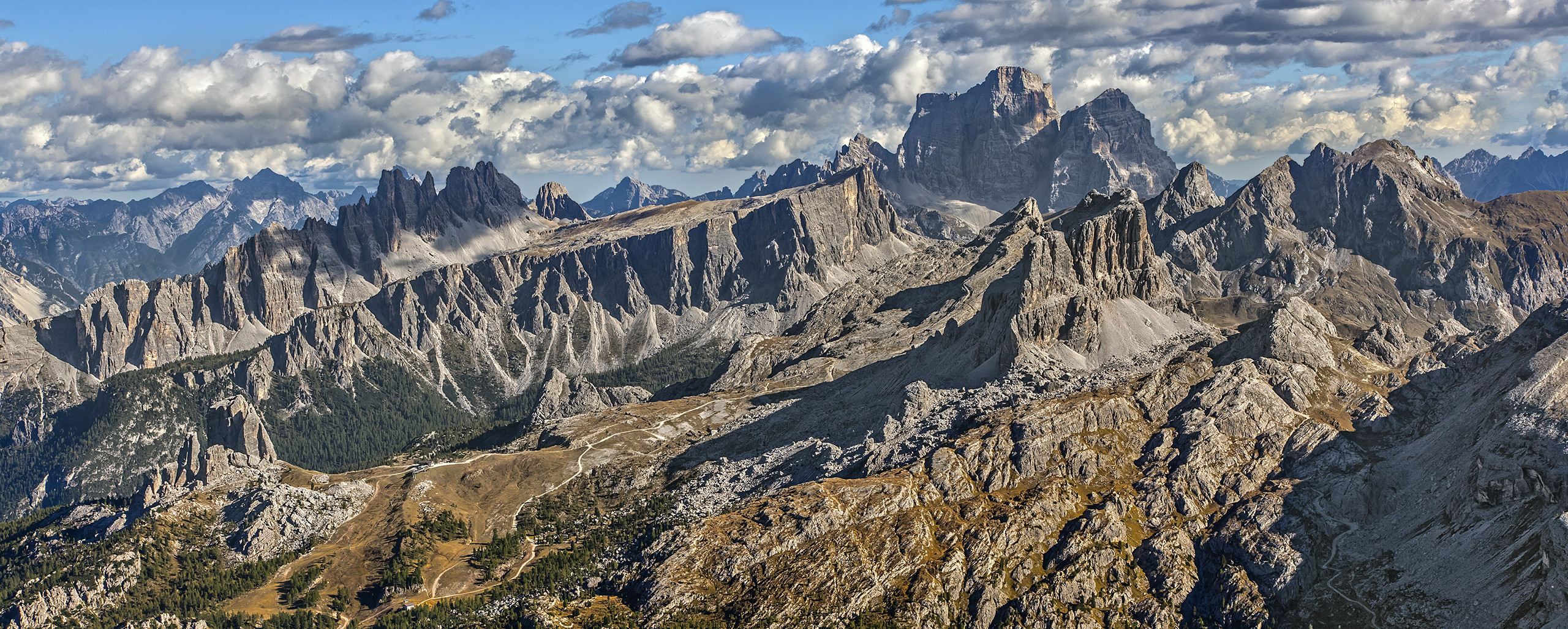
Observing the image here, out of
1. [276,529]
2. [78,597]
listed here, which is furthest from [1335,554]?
[78,597]

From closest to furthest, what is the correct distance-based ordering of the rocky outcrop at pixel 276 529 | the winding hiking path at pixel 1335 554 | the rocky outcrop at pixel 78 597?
the winding hiking path at pixel 1335 554 → the rocky outcrop at pixel 78 597 → the rocky outcrop at pixel 276 529

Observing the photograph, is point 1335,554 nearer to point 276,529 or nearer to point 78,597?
point 276,529

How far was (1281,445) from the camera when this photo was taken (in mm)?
167875

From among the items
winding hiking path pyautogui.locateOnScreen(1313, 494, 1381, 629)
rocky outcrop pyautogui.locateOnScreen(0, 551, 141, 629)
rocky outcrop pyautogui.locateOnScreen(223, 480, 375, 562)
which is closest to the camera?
winding hiking path pyautogui.locateOnScreen(1313, 494, 1381, 629)

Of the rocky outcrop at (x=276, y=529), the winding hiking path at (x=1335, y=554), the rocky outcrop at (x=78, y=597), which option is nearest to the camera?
the winding hiking path at (x=1335, y=554)

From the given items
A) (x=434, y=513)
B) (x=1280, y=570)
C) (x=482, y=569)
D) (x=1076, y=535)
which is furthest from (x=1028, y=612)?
(x=434, y=513)

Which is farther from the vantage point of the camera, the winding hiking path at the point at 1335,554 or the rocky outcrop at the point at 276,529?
the rocky outcrop at the point at 276,529

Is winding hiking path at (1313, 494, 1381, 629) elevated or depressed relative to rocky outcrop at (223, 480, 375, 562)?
depressed

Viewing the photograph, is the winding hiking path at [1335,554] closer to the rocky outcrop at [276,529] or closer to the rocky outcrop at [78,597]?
the rocky outcrop at [276,529]

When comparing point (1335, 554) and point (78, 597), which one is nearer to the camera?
point (1335, 554)

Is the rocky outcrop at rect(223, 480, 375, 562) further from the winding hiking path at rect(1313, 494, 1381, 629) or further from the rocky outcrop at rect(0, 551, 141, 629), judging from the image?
the winding hiking path at rect(1313, 494, 1381, 629)

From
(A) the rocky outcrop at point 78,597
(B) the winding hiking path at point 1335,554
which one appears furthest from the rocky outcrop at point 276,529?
(B) the winding hiking path at point 1335,554

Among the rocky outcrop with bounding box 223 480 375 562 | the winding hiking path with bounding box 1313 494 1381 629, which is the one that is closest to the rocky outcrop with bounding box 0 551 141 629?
the rocky outcrop with bounding box 223 480 375 562

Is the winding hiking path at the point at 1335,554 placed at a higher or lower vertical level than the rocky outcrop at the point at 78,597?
lower
